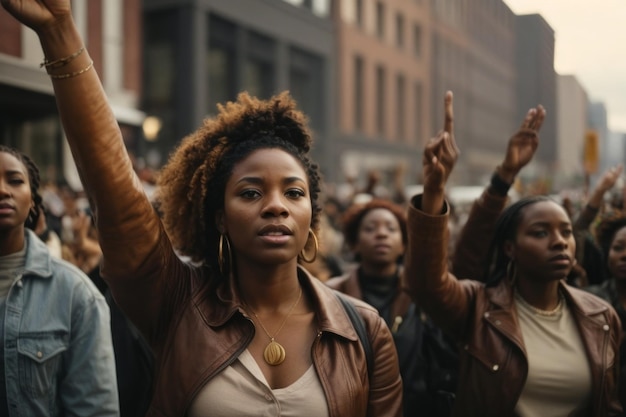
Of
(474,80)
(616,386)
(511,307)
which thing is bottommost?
(616,386)

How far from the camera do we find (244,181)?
7.44 ft

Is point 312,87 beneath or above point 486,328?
above

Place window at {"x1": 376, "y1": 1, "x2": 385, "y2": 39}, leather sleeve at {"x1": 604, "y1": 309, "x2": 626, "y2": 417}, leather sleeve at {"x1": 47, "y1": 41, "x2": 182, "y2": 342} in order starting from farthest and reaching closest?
window at {"x1": 376, "y1": 1, "x2": 385, "y2": 39} → leather sleeve at {"x1": 604, "y1": 309, "x2": 626, "y2": 417} → leather sleeve at {"x1": 47, "y1": 41, "x2": 182, "y2": 342}

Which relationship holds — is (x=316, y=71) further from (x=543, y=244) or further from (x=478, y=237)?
(x=543, y=244)

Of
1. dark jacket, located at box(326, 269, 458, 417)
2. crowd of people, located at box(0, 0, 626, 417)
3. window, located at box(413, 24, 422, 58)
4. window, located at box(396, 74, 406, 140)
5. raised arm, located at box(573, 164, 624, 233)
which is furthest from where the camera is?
window, located at box(413, 24, 422, 58)

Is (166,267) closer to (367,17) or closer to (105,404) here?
(105,404)

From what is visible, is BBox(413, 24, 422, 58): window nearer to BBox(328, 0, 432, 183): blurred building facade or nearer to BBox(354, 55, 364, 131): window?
BBox(328, 0, 432, 183): blurred building facade

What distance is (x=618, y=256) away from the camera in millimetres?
3895

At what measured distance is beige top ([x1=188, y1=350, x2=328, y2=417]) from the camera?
82.1 inches

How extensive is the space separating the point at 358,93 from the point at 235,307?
3233cm

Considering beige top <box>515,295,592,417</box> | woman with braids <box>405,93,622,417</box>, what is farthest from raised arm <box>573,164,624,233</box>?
beige top <box>515,295,592,417</box>

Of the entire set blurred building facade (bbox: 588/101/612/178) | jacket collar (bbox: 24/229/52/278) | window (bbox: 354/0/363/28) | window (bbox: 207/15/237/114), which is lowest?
jacket collar (bbox: 24/229/52/278)

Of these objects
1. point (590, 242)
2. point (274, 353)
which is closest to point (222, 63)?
point (590, 242)

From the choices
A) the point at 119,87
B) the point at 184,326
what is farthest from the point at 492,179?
the point at 119,87
